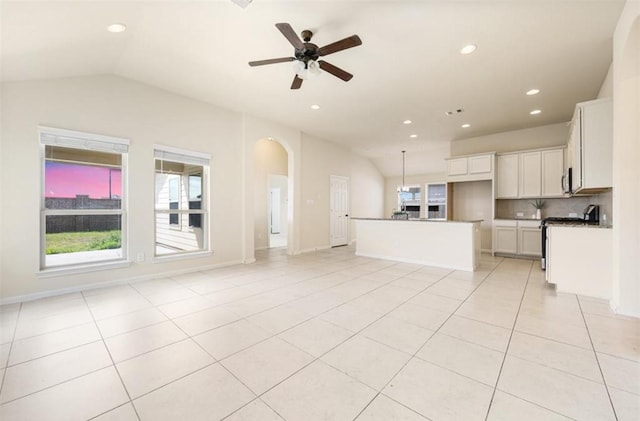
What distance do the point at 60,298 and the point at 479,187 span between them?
8526 mm

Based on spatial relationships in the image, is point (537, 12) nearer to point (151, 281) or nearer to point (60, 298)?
point (151, 281)

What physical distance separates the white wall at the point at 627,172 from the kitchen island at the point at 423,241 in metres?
2.02

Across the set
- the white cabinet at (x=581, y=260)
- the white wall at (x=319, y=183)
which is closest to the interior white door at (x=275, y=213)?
the white wall at (x=319, y=183)

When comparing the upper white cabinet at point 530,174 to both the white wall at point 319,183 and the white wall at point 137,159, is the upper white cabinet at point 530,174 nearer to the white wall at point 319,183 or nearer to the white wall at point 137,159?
the white wall at point 319,183

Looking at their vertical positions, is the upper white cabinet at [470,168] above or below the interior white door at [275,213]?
above

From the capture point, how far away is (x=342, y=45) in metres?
2.57

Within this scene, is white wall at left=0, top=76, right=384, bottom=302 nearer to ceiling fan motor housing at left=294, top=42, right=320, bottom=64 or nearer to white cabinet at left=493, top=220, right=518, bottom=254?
ceiling fan motor housing at left=294, top=42, right=320, bottom=64

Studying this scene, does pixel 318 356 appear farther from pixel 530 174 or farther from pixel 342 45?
pixel 530 174

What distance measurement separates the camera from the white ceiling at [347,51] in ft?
8.12

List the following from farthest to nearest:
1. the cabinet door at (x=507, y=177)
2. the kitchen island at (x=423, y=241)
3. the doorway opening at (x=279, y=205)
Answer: the doorway opening at (x=279, y=205) → the cabinet door at (x=507, y=177) → the kitchen island at (x=423, y=241)

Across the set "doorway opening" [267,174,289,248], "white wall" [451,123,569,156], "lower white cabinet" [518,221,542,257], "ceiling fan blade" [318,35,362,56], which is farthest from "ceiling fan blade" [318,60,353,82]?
"doorway opening" [267,174,289,248]

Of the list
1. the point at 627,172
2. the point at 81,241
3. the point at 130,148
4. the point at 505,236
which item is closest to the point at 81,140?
the point at 130,148

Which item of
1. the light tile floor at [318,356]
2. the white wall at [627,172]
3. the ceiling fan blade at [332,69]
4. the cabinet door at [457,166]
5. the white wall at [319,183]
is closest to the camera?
the light tile floor at [318,356]

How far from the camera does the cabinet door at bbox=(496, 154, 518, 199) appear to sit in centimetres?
610
